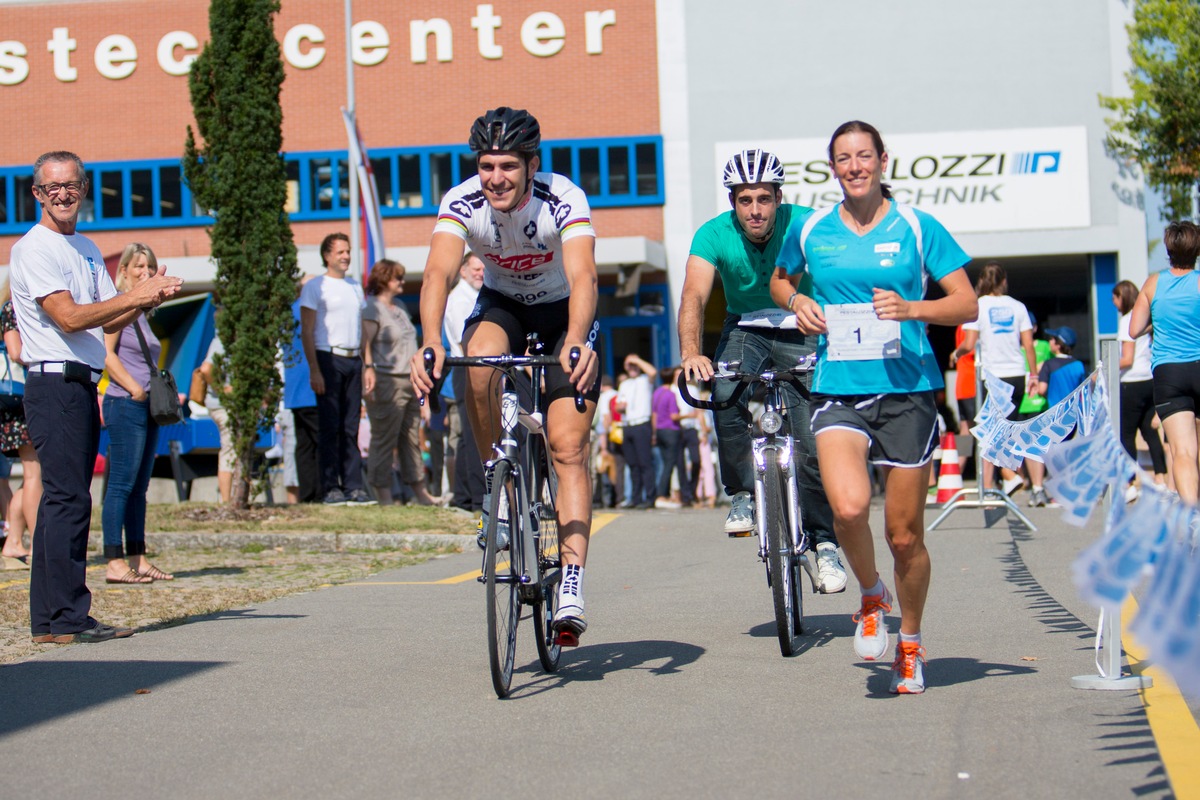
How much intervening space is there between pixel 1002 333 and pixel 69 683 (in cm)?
1043

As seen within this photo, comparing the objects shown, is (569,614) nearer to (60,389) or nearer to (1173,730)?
(1173,730)

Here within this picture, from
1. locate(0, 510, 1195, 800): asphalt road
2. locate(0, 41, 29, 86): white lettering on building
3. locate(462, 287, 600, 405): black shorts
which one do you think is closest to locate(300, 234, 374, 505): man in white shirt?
locate(0, 510, 1195, 800): asphalt road

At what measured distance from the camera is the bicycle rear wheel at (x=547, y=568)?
570 cm

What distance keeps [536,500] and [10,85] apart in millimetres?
31574

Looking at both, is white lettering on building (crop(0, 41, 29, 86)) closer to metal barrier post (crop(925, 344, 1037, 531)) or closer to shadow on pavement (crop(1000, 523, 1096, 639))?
metal barrier post (crop(925, 344, 1037, 531))

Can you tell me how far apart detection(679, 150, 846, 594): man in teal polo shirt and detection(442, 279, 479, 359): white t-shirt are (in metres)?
5.52

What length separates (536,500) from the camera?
5.82m

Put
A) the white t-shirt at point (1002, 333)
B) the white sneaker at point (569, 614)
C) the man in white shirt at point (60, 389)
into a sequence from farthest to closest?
the white t-shirt at point (1002, 333) → the man in white shirt at point (60, 389) → the white sneaker at point (569, 614)

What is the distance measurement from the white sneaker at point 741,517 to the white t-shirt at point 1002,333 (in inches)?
279

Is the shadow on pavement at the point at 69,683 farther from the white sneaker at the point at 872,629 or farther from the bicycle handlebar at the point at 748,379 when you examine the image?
the white sneaker at the point at 872,629

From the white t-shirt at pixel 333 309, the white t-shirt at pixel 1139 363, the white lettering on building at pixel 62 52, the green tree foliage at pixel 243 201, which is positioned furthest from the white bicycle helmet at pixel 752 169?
the white lettering on building at pixel 62 52

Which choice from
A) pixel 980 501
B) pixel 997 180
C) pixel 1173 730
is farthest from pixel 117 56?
pixel 1173 730

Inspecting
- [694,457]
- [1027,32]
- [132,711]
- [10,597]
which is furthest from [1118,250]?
[132,711]

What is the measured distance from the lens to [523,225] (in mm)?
5961
